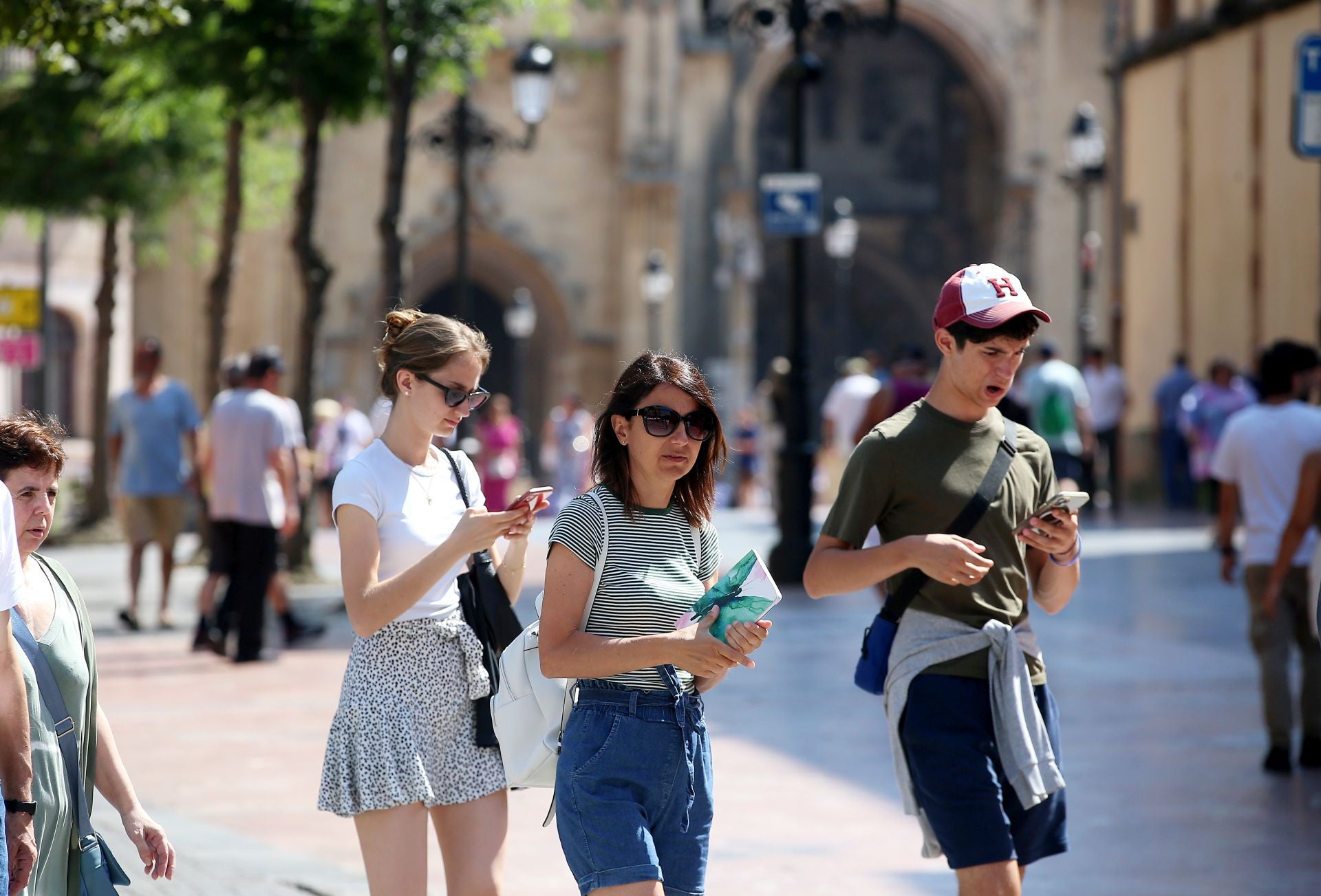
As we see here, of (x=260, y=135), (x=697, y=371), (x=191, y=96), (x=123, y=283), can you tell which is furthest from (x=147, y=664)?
(x=123, y=283)

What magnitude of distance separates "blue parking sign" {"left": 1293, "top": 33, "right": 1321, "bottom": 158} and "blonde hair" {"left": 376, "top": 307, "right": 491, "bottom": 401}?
179 inches

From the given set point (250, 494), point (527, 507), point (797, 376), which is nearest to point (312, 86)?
point (797, 376)

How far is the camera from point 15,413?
12.8 feet

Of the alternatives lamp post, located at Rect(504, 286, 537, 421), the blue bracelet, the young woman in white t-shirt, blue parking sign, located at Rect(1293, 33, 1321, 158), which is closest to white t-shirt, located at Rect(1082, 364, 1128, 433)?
lamp post, located at Rect(504, 286, 537, 421)

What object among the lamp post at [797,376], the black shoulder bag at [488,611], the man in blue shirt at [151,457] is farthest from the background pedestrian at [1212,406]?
the black shoulder bag at [488,611]

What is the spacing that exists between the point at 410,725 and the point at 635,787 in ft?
2.36

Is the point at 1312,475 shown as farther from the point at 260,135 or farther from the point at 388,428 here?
the point at 260,135

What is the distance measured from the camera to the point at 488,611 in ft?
15.1

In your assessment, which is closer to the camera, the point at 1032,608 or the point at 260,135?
the point at 1032,608

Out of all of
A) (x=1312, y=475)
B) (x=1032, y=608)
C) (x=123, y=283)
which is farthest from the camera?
(x=123, y=283)

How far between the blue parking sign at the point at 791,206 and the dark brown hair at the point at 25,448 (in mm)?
11648

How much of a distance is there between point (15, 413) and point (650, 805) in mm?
1499

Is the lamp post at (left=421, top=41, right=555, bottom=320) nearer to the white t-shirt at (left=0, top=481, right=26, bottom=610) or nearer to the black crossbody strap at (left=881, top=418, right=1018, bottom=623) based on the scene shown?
the black crossbody strap at (left=881, top=418, right=1018, bottom=623)

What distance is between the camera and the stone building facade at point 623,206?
39.0 metres
